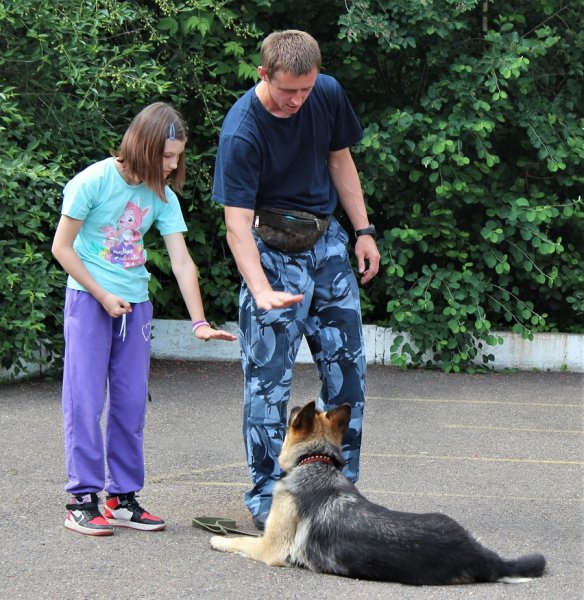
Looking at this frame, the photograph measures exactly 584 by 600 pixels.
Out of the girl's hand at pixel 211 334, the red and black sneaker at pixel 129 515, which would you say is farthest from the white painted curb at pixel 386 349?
the girl's hand at pixel 211 334

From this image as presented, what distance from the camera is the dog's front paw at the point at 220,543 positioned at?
488 centimetres

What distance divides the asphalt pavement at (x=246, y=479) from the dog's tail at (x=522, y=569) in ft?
0.14

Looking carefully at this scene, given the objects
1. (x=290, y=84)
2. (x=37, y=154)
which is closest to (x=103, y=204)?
(x=290, y=84)

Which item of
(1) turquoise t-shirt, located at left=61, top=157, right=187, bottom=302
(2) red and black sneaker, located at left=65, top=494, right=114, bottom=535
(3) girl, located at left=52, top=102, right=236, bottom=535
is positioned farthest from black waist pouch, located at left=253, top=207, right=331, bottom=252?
(2) red and black sneaker, located at left=65, top=494, right=114, bottom=535

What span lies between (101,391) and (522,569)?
2104 mm

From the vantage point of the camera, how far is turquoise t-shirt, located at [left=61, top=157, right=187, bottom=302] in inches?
198

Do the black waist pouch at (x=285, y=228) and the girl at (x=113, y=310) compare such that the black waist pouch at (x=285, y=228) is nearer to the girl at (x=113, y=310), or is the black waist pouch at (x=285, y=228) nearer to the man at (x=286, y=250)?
the man at (x=286, y=250)

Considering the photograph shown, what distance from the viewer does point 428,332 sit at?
10820 millimetres

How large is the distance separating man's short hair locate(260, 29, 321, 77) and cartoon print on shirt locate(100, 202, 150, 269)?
3.26 ft

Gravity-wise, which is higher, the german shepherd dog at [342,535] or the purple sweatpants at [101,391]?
the purple sweatpants at [101,391]

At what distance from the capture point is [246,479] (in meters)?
6.49

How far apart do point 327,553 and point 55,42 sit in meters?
6.41

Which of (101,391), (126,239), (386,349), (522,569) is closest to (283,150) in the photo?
(126,239)

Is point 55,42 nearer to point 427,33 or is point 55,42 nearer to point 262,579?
point 427,33
